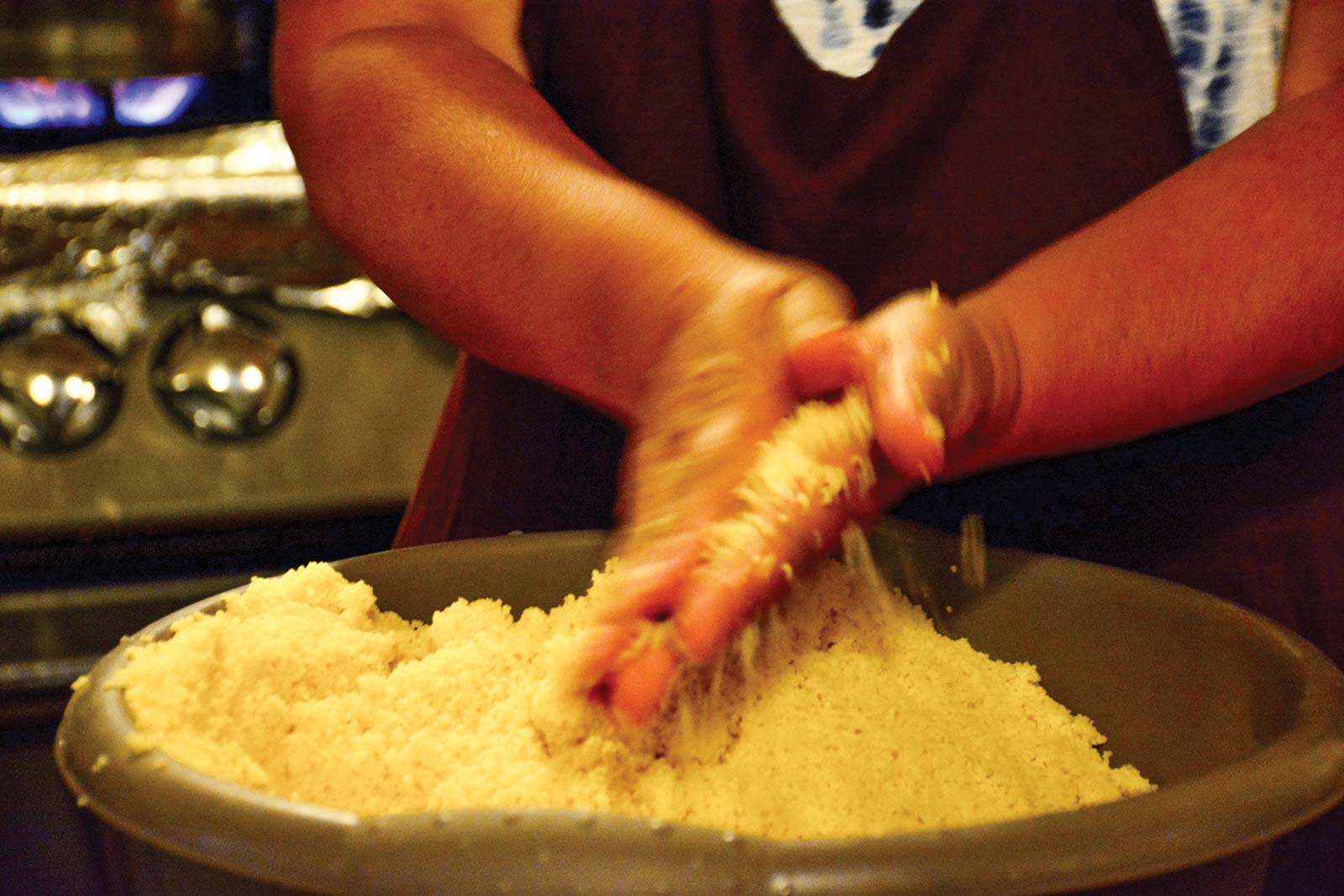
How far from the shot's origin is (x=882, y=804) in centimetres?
30

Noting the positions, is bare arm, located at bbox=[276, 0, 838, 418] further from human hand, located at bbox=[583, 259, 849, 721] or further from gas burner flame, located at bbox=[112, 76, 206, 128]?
gas burner flame, located at bbox=[112, 76, 206, 128]

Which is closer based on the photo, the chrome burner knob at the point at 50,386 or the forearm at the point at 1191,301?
the forearm at the point at 1191,301

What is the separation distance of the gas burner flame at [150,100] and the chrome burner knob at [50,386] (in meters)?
0.23

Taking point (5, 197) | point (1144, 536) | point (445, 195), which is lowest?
point (5, 197)

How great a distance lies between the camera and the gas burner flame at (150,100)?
3.40 ft

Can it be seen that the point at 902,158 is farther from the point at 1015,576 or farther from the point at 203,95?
the point at 203,95

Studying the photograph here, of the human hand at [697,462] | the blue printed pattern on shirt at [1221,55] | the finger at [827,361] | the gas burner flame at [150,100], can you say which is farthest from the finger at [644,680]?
the gas burner flame at [150,100]

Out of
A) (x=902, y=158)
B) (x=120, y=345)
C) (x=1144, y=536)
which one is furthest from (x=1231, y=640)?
(x=120, y=345)

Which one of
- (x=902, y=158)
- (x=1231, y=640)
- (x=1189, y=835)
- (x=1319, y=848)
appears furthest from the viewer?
(x=902, y=158)

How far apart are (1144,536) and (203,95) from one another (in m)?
1.00

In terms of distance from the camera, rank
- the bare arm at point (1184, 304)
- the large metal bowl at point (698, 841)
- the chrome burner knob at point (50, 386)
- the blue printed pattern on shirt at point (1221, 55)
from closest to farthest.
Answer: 1. the large metal bowl at point (698, 841)
2. the bare arm at point (1184, 304)
3. the blue printed pattern on shirt at point (1221, 55)
4. the chrome burner knob at point (50, 386)

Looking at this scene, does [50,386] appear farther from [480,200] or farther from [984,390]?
[984,390]

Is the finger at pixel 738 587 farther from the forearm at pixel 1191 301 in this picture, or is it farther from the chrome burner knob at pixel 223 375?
the chrome burner knob at pixel 223 375

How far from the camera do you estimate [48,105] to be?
1.01 m
